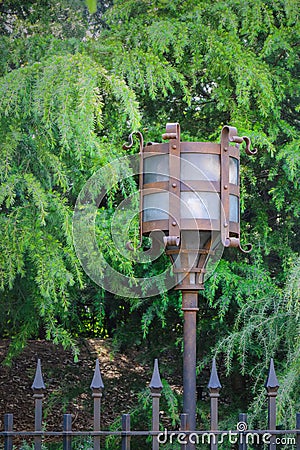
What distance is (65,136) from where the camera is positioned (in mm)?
3799

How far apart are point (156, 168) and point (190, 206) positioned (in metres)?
0.21

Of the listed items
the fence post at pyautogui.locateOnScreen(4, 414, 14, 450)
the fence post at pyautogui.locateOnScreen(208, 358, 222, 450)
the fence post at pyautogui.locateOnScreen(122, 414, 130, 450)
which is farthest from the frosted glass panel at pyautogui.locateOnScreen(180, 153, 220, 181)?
the fence post at pyautogui.locateOnScreen(4, 414, 14, 450)

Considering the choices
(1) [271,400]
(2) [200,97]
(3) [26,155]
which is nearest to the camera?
(1) [271,400]

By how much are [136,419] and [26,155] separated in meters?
2.20

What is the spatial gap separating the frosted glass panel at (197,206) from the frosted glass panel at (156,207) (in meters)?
0.07

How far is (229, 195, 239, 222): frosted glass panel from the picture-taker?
2643mm

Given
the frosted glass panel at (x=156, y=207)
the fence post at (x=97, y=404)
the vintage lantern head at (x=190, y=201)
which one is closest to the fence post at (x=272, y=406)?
the vintage lantern head at (x=190, y=201)

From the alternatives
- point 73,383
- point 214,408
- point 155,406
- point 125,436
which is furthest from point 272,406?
point 73,383

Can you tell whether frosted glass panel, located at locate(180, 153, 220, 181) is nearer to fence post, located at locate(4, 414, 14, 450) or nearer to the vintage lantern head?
the vintage lantern head

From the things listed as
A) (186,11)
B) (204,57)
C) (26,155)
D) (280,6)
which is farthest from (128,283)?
(280,6)

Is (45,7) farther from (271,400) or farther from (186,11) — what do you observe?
(271,400)

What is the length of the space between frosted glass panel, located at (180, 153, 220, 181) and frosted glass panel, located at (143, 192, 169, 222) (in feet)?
0.35

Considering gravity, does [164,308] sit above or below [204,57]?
below

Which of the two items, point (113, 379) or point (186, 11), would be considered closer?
point (186, 11)
